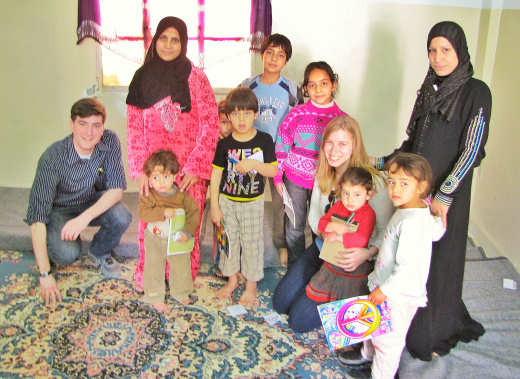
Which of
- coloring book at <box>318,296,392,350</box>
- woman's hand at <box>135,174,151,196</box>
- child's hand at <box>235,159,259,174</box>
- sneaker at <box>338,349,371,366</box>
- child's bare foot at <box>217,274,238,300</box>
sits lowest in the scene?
sneaker at <box>338,349,371,366</box>

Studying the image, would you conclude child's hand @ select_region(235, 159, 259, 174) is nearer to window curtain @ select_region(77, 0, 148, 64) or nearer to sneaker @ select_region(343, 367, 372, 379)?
sneaker @ select_region(343, 367, 372, 379)

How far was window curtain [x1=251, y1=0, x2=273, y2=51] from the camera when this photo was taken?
321cm

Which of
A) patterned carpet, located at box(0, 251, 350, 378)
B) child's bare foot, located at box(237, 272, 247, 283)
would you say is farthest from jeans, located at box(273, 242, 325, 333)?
child's bare foot, located at box(237, 272, 247, 283)

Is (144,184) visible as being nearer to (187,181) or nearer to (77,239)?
(187,181)

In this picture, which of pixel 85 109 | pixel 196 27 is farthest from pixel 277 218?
pixel 196 27

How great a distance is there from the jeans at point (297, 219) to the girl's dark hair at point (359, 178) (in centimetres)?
61

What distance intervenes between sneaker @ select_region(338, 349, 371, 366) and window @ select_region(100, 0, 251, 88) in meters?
2.40

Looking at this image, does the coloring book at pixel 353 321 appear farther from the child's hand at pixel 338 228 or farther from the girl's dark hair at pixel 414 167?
the girl's dark hair at pixel 414 167

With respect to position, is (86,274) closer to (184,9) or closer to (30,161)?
(30,161)

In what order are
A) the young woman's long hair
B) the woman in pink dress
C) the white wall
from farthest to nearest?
the white wall < the woman in pink dress < the young woman's long hair

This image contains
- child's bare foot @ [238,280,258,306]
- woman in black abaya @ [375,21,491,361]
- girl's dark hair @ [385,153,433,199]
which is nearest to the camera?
girl's dark hair @ [385,153,433,199]

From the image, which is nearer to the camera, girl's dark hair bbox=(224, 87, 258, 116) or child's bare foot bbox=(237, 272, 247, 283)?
girl's dark hair bbox=(224, 87, 258, 116)

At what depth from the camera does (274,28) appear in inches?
130

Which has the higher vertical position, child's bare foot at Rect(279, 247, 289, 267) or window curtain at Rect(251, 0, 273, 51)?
window curtain at Rect(251, 0, 273, 51)
